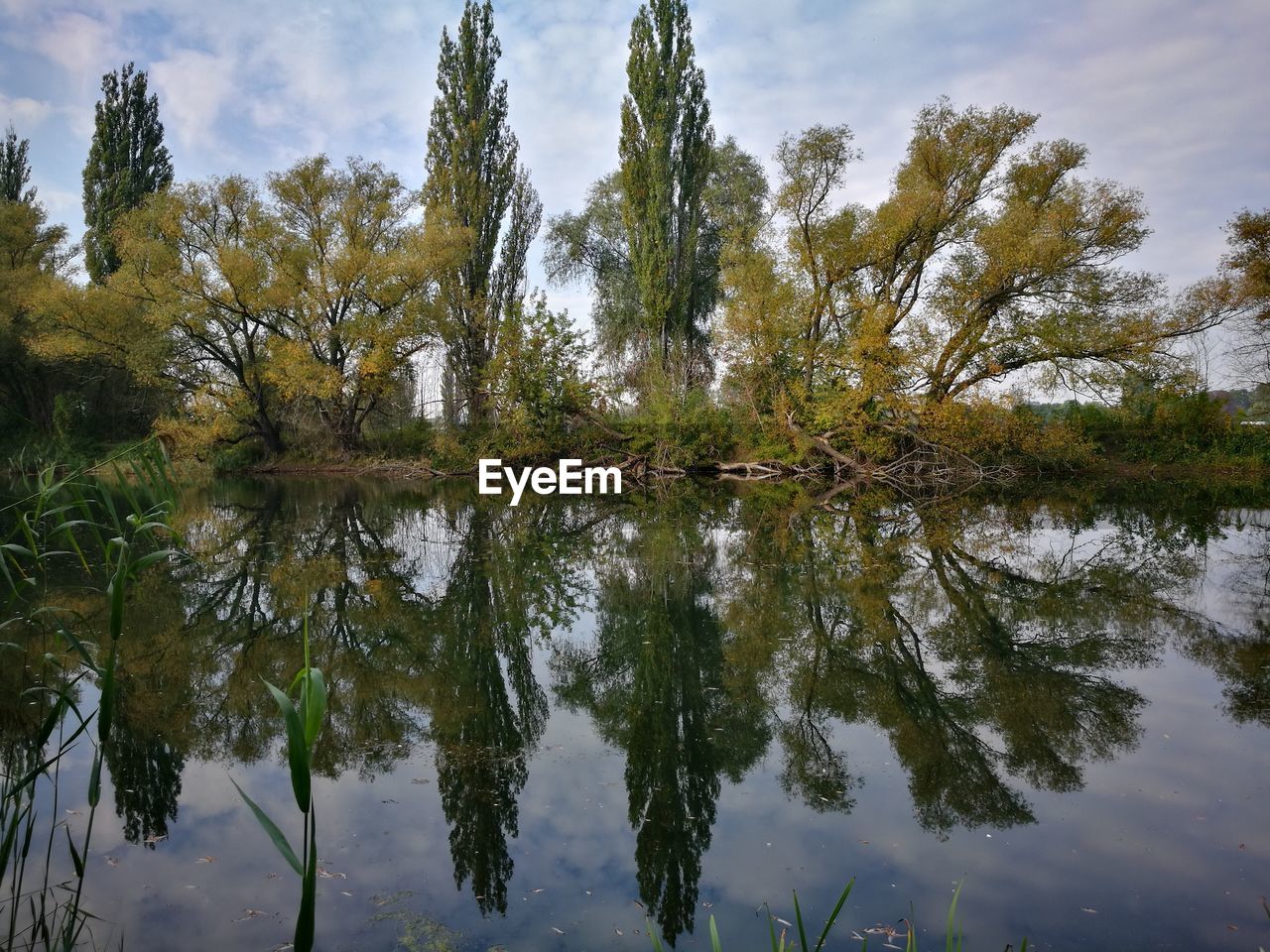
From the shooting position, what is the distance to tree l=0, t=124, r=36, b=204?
2967cm

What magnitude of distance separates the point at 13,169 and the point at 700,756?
3808cm

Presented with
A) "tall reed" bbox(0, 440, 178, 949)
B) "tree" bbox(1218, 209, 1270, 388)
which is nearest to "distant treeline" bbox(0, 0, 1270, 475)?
"tree" bbox(1218, 209, 1270, 388)

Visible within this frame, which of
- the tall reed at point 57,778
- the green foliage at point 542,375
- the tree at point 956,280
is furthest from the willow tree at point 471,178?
the tall reed at point 57,778

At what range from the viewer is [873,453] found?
63.3ft

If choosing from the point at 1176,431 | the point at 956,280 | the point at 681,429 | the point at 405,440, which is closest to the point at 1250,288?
the point at 1176,431

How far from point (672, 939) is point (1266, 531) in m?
10.8

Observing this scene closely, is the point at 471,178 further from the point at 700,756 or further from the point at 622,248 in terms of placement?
the point at 700,756

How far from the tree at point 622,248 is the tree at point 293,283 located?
25.1 feet

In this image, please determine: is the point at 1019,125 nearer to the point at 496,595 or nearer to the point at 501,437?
the point at 501,437

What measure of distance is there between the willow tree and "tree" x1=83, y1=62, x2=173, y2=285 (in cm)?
1095

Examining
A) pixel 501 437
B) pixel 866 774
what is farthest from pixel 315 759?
pixel 501 437

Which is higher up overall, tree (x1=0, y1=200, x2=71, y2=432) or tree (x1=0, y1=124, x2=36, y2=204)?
tree (x1=0, y1=124, x2=36, y2=204)

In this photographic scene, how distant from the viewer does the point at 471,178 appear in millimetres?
25172

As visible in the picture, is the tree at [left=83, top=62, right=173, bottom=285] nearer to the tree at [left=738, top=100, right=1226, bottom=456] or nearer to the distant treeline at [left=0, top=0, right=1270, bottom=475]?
the distant treeline at [left=0, top=0, right=1270, bottom=475]
